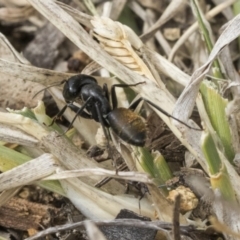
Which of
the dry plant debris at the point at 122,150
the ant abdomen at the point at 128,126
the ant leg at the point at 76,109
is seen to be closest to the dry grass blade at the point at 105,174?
the dry plant debris at the point at 122,150

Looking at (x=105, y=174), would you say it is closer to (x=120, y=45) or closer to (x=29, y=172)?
(x=29, y=172)

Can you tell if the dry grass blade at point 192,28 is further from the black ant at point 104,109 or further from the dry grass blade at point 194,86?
the dry grass blade at point 194,86

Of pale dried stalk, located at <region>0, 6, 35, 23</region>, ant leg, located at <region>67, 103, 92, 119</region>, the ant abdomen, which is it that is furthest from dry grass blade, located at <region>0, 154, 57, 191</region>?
pale dried stalk, located at <region>0, 6, 35, 23</region>

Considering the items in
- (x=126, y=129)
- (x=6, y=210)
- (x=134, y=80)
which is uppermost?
(x=134, y=80)

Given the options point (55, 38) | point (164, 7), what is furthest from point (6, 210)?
point (164, 7)

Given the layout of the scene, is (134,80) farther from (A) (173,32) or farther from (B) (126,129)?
(A) (173,32)
